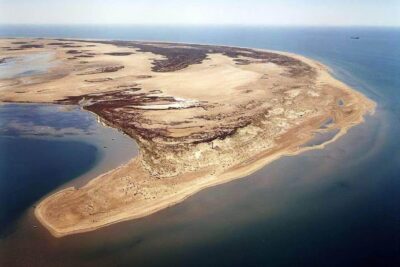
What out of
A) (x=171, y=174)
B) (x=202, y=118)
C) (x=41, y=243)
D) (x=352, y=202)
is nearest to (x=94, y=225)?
(x=41, y=243)

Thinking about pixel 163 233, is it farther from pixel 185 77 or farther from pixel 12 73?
pixel 12 73

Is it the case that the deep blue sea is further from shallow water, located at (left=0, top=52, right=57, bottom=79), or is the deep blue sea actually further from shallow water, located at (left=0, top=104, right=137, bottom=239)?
shallow water, located at (left=0, top=52, right=57, bottom=79)

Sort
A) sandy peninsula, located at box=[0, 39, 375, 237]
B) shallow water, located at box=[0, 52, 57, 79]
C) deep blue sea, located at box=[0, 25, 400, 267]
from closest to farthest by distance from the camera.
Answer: deep blue sea, located at box=[0, 25, 400, 267]
sandy peninsula, located at box=[0, 39, 375, 237]
shallow water, located at box=[0, 52, 57, 79]

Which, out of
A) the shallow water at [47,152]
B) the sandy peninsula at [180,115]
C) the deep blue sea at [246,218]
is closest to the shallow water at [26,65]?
the sandy peninsula at [180,115]

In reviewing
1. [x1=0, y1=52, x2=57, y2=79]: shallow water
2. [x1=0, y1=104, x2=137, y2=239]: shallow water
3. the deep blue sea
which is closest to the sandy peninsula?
[x1=0, y1=52, x2=57, y2=79]: shallow water

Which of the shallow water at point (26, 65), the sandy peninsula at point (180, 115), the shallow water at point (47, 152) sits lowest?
the shallow water at point (26, 65)

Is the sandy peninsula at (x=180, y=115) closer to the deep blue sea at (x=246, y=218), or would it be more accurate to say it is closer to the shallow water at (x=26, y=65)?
the shallow water at (x=26, y=65)
